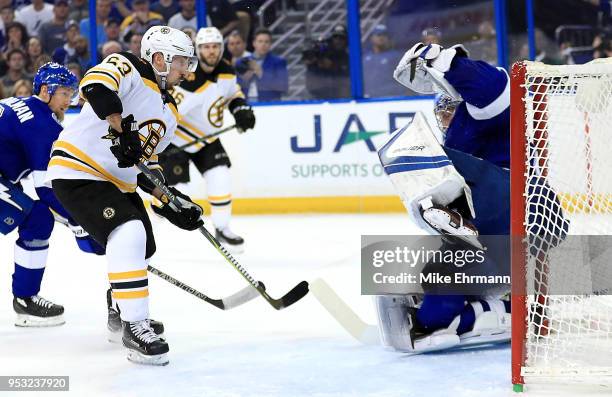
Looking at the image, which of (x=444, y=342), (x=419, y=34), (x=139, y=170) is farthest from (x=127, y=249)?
(x=419, y=34)

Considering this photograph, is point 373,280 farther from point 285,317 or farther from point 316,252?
point 316,252

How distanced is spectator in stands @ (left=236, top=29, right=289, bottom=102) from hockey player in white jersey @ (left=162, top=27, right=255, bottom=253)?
4.37ft

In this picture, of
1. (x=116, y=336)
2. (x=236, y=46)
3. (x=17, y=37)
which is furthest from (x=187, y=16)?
(x=116, y=336)

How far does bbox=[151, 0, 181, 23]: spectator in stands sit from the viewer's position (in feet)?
23.5

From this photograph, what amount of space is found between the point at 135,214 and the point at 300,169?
3.79m

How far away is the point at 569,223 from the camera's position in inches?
123

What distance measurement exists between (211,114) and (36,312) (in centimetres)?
214

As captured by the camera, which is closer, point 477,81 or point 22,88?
point 477,81

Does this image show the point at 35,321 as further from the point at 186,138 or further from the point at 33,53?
the point at 33,53

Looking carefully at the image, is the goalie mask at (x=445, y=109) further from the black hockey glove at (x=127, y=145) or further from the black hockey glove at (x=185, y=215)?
the black hockey glove at (x=127, y=145)

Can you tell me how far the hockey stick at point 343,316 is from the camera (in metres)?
3.25

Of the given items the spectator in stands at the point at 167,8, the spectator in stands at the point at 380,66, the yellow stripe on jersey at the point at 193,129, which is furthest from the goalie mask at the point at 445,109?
the spectator in stands at the point at 167,8

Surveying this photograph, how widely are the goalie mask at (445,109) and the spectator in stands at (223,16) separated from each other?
4036 mm

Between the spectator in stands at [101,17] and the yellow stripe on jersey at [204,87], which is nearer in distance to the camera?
the yellow stripe on jersey at [204,87]
